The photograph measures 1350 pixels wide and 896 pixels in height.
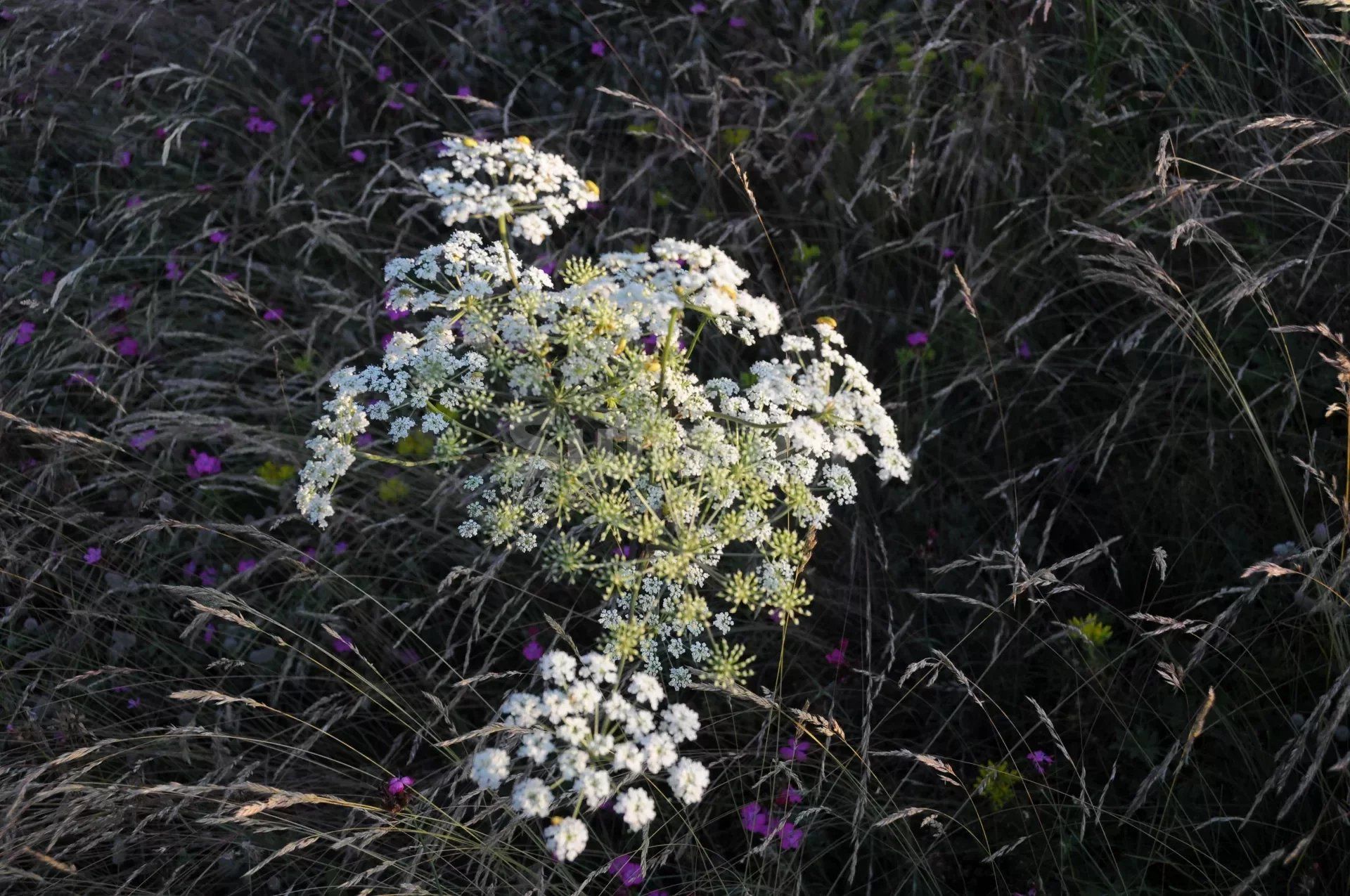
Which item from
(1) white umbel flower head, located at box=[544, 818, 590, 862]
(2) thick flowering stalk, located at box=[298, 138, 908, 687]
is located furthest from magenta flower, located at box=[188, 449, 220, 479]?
→ (1) white umbel flower head, located at box=[544, 818, 590, 862]

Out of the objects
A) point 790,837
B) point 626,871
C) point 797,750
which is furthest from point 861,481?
point 626,871

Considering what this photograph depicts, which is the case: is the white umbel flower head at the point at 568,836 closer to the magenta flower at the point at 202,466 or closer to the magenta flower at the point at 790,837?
the magenta flower at the point at 790,837

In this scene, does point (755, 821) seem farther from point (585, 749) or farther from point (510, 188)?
point (510, 188)

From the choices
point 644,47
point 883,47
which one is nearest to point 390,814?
point 644,47

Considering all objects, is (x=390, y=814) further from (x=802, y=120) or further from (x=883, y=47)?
(x=883, y=47)

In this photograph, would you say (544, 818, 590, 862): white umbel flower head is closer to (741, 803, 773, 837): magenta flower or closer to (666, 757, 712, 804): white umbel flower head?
(666, 757, 712, 804): white umbel flower head

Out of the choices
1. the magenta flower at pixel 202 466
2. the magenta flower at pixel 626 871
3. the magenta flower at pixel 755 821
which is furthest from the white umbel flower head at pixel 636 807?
the magenta flower at pixel 202 466
